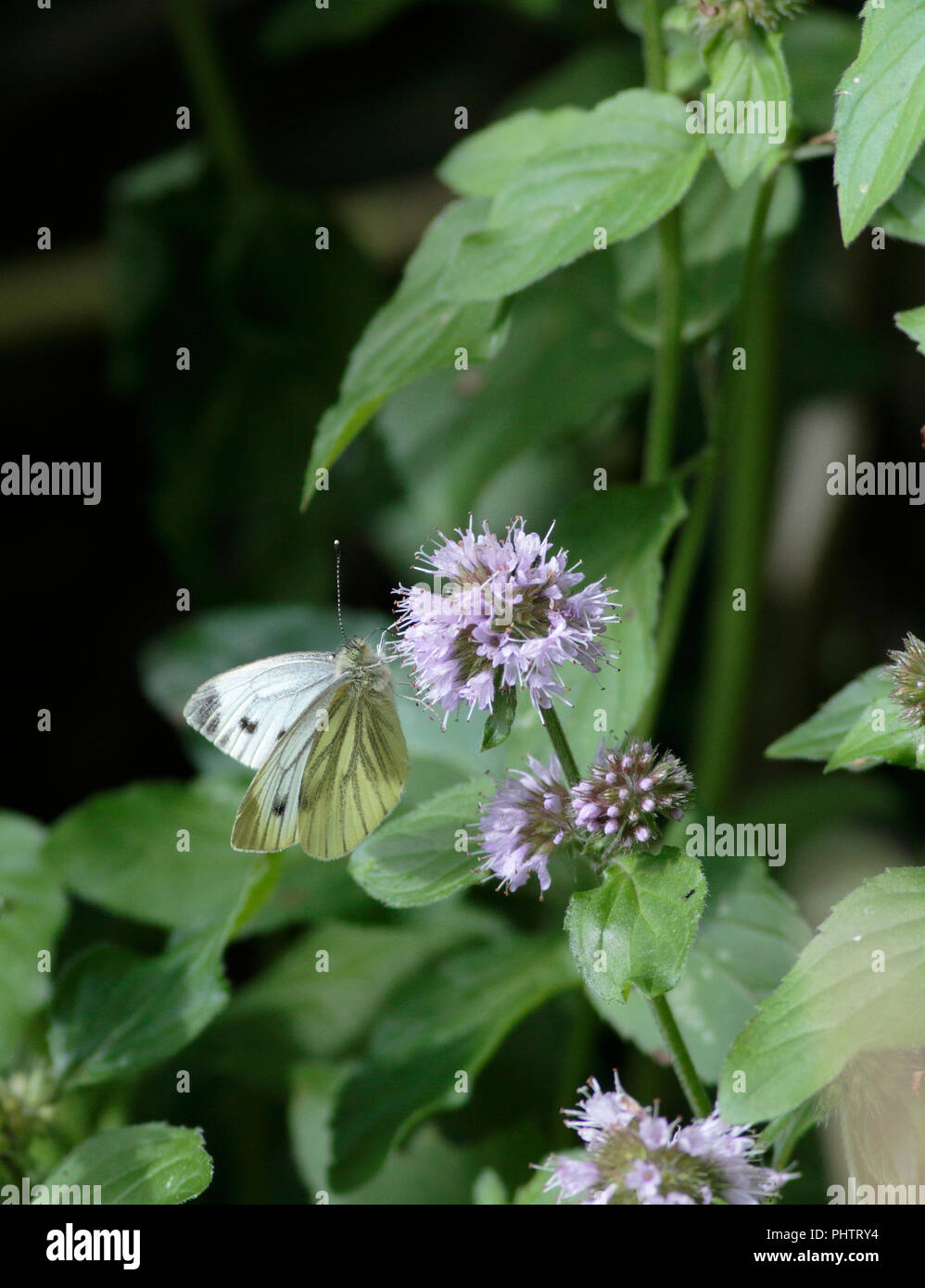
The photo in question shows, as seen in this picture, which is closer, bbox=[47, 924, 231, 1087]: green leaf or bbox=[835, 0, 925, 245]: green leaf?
bbox=[835, 0, 925, 245]: green leaf

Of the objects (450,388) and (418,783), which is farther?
(450,388)

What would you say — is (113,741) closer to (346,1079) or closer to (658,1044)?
(346,1079)

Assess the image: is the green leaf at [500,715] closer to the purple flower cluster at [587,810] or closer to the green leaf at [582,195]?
the purple flower cluster at [587,810]

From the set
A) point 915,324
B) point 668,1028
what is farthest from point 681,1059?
point 915,324

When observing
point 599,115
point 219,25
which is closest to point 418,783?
point 599,115

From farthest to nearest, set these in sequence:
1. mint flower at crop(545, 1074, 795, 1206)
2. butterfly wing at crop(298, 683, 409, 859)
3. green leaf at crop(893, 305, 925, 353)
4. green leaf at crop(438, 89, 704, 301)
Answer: butterfly wing at crop(298, 683, 409, 859) < green leaf at crop(438, 89, 704, 301) < green leaf at crop(893, 305, 925, 353) < mint flower at crop(545, 1074, 795, 1206)

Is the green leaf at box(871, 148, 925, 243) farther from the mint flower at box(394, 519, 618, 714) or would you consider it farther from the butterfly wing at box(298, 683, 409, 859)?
the butterfly wing at box(298, 683, 409, 859)

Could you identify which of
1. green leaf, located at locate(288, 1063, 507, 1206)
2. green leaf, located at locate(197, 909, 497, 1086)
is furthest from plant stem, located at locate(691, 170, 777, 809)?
green leaf, located at locate(288, 1063, 507, 1206)
